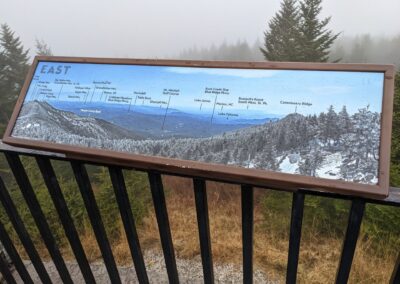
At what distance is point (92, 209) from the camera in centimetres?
172

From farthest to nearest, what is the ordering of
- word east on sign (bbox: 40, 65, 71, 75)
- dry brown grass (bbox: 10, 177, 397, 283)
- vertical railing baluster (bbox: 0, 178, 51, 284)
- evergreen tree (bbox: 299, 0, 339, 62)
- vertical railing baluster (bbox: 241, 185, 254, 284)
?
evergreen tree (bbox: 299, 0, 339, 62) < dry brown grass (bbox: 10, 177, 397, 283) < vertical railing baluster (bbox: 0, 178, 51, 284) < word east on sign (bbox: 40, 65, 71, 75) < vertical railing baluster (bbox: 241, 185, 254, 284)

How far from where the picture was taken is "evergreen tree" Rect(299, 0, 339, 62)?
819 inches

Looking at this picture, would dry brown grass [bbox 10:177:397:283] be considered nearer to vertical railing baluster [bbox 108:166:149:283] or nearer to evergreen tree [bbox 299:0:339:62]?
vertical railing baluster [bbox 108:166:149:283]

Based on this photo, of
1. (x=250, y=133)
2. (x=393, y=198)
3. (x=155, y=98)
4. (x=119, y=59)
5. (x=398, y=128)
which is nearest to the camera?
(x=393, y=198)

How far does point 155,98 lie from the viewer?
132 cm

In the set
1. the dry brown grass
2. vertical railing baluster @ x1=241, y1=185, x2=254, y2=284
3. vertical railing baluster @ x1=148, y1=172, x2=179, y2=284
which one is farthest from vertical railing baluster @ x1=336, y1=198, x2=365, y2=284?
the dry brown grass

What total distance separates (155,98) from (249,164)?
0.46 metres

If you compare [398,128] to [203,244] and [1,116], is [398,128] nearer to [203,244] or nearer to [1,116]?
[203,244]

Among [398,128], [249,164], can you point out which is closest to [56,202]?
[249,164]

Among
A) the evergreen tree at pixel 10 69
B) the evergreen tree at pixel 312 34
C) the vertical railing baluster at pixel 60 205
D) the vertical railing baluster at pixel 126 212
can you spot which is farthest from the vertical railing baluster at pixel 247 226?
A: the evergreen tree at pixel 10 69

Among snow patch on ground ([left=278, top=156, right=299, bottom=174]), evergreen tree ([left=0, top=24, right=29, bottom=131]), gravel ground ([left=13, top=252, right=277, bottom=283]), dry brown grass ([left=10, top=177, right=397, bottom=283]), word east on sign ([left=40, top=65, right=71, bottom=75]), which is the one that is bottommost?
gravel ground ([left=13, top=252, right=277, bottom=283])

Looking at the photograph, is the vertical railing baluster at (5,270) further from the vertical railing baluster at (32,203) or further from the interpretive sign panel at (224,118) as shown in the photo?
the interpretive sign panel at (224,118)

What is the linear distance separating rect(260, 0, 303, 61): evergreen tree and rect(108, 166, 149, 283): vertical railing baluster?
21.1 metres

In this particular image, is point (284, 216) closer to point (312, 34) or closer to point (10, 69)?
point (312, 34)
